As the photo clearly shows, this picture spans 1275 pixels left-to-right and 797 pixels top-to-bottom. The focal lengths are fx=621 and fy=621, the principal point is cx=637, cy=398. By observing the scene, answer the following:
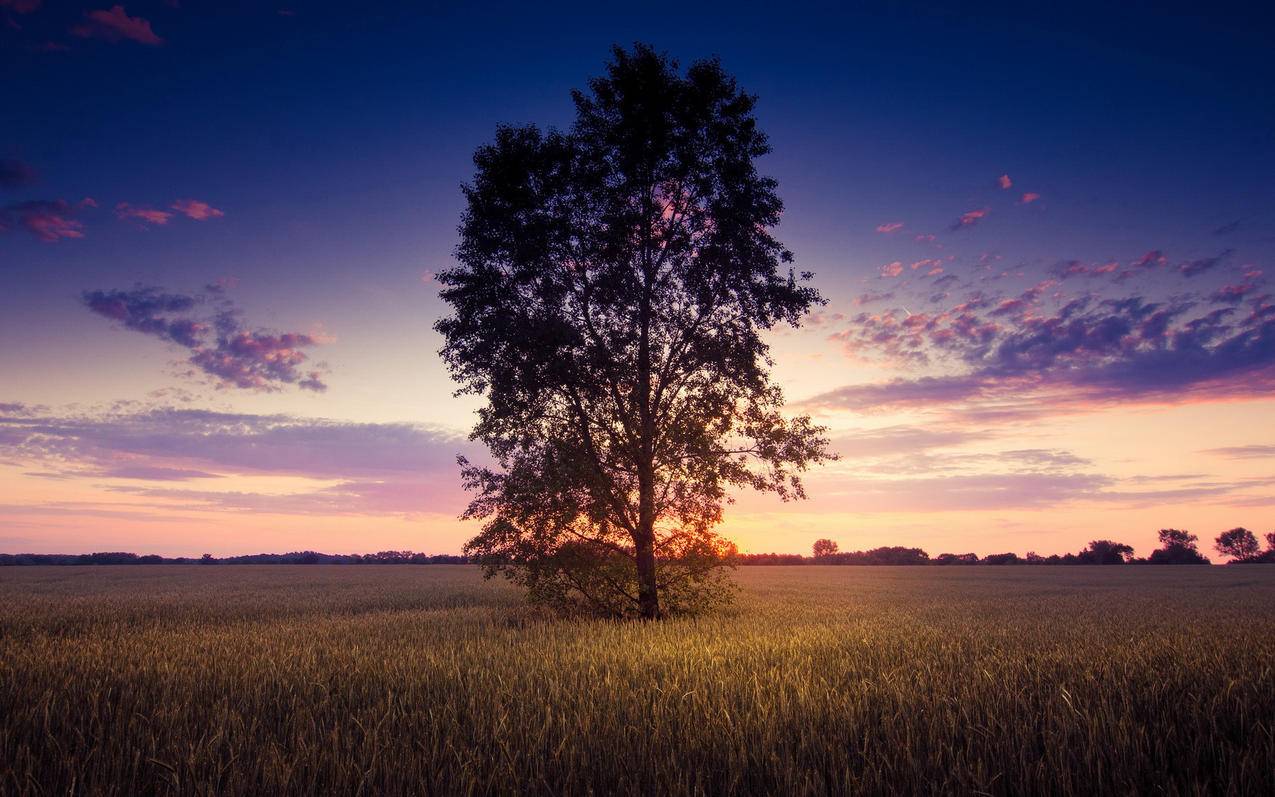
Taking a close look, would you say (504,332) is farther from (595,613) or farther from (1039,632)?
(1039,632)

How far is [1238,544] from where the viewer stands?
13688 centimetres

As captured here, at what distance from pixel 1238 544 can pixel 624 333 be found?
182 meters

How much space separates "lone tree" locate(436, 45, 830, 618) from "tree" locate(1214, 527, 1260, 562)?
175150 mm

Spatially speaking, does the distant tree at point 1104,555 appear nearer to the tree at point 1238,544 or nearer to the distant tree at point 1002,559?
the distant tree at point 1002,559

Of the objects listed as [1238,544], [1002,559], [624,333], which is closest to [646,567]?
[624,333]

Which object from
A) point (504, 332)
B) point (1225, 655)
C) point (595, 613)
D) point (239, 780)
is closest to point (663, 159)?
point (504, 332)

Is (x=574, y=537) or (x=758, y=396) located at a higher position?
(x=758, y=396)

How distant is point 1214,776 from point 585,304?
14979 mm

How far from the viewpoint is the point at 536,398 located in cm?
1705

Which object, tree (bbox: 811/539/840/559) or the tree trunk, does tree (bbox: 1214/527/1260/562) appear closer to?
tree (bbox: 811/539/840/559)

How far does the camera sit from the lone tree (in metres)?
16.6

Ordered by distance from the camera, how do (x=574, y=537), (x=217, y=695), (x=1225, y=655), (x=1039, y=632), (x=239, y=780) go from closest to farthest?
(x=239, y=780), (x=217, y=695), (x=1225, y=655), (x=1039, y=632), (x=574, y=537)

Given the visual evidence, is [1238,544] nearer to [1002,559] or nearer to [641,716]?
[1002,559]

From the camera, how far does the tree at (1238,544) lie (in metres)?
135
